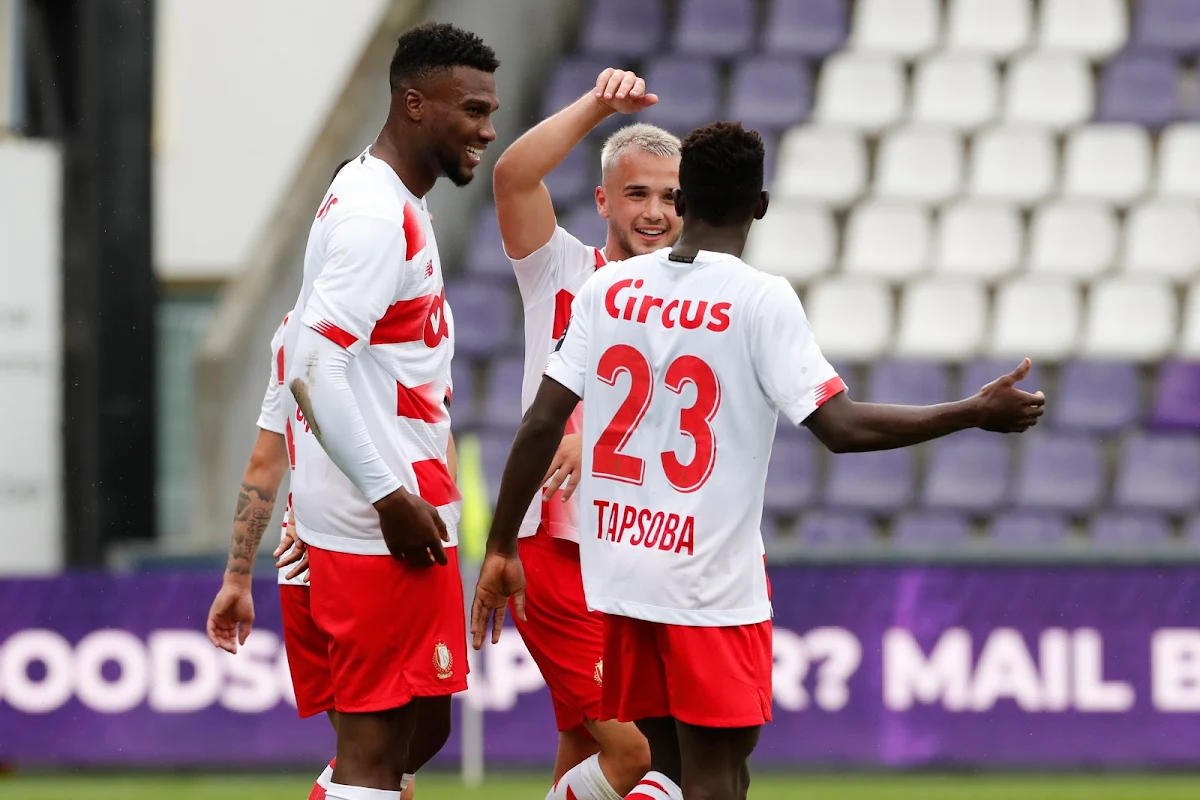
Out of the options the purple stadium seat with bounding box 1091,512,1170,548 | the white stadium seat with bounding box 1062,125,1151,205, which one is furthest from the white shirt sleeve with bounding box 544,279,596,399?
the white stadium seat with bounding box 1062,125,1151,205

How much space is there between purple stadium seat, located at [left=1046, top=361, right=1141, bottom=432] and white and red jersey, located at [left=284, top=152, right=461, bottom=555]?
308 inches

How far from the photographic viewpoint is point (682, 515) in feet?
14.3

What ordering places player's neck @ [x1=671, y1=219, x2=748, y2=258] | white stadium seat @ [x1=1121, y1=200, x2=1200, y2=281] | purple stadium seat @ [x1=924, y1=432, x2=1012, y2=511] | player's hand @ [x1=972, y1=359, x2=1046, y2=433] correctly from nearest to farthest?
player's hand @ [x1=972, y1=359, x2=1046, y2=433] → player's neck @ [x1=671, y1=219, x2=748, y2=258] → purple stadium seat @ [x1=924, y1=432, x2=1012, y2=511] → white stadium seat @ [x1=1121, y1=200, x2=1200, y2=281]

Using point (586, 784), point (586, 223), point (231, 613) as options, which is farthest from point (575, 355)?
point (586, 223)

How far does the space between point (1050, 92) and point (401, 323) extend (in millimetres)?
9984

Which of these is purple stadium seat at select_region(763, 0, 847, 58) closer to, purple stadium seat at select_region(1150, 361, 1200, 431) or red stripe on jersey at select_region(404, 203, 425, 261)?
purple stadium seat at select_region(1150, 361, 1200, 431)

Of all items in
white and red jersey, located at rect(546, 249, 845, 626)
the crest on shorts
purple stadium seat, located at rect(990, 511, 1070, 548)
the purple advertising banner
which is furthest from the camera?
purple stadium seat, located at rect(990, 511, 1070, 548)

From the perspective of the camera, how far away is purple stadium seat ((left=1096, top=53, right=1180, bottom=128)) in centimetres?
1345

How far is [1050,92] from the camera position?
1360cm

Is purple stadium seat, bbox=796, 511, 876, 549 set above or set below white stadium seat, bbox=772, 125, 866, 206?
below

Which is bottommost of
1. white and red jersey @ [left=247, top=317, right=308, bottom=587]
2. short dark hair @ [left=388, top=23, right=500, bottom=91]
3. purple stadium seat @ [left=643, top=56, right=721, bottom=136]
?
white and red jersey @ [left=247, top=317, right=308, bottom=587]

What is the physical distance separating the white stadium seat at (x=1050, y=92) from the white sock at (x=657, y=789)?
9724 millimetres

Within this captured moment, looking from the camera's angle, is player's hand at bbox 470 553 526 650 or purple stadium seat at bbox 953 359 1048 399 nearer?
player's hand at bbox 470 553 526 650

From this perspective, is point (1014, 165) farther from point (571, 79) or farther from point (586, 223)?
point (571, 79)
